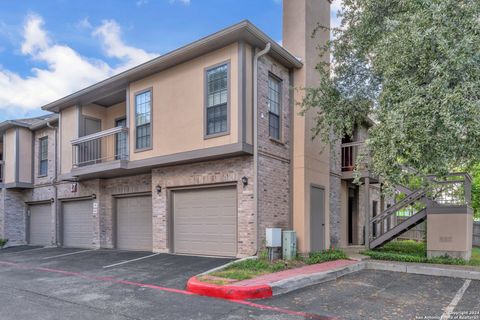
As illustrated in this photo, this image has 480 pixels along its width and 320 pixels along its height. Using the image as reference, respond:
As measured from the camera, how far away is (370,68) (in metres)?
9.67

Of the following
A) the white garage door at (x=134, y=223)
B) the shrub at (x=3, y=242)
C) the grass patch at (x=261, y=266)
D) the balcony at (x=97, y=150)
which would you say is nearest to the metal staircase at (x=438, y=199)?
the grass patch at (x=261, y=266)

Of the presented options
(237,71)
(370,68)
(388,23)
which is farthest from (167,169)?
(388,23)

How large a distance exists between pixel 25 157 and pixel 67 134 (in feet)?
13.7

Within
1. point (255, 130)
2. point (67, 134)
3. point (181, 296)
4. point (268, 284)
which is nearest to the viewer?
point (181, 296)

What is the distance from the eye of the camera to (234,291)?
667 cm

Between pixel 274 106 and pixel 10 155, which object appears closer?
pixel 274 106

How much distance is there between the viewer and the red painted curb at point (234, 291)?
6633 mm

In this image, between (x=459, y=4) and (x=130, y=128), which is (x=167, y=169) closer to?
(x=130, y=128)

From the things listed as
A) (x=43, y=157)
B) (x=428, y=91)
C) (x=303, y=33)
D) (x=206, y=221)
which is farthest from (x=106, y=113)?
(x=428, y=91)

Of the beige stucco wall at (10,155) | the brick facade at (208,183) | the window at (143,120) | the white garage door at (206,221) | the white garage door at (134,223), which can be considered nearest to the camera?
the brick facade at (208,183)

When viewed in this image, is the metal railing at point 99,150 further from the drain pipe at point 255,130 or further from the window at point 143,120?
the drain pipe at point 255,130

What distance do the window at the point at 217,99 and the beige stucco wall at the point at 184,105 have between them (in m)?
0.20

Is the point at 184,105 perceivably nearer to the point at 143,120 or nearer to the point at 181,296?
the point at 143,120

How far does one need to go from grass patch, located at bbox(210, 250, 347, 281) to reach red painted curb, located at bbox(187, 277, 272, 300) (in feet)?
2.62
